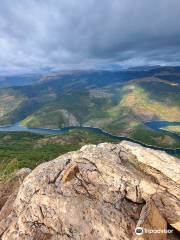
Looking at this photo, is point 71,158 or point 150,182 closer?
point 150,182

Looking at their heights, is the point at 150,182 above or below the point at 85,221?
above

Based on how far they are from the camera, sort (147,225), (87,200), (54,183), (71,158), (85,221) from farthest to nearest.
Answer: (71,158) < (54,183) < (87,200) < (85,221) < (147,225)

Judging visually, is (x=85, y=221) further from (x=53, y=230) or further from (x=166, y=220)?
(x=166, y=220)

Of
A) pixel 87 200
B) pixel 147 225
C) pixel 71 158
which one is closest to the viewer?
pixel 147 225

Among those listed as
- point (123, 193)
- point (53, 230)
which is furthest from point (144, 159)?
point (53, 230)

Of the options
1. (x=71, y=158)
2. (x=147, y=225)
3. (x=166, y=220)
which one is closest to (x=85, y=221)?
(x=147, y=225)

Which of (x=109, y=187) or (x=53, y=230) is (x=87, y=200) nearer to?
(x=109, y=187)
